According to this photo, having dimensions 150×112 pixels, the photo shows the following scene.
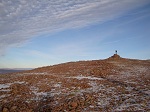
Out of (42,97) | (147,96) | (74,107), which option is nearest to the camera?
(74,107)

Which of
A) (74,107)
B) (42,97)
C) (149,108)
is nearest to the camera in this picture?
(149,108)

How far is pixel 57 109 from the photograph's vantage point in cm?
949

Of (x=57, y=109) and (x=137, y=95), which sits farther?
(x=137, y=95)

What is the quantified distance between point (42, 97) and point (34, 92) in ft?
5.26

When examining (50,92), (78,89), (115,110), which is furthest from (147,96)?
(50,92)

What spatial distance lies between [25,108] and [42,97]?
7.30 feet

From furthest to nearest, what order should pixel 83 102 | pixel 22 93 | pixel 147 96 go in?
pixel 22 93
pixel 147 96
pixel 83 102

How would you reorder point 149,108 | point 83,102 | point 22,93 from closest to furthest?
point 149,108, point 83,102, point 22,93

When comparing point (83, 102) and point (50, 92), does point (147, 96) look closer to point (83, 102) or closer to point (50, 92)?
point (83, 102)

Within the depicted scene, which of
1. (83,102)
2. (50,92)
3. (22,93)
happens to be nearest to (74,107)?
(83,102)

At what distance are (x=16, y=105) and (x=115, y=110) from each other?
207 inches

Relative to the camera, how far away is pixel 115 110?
357 inches

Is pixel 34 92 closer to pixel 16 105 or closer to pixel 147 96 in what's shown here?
pixel 16 105

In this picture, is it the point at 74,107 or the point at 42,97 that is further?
the point at 42,97
